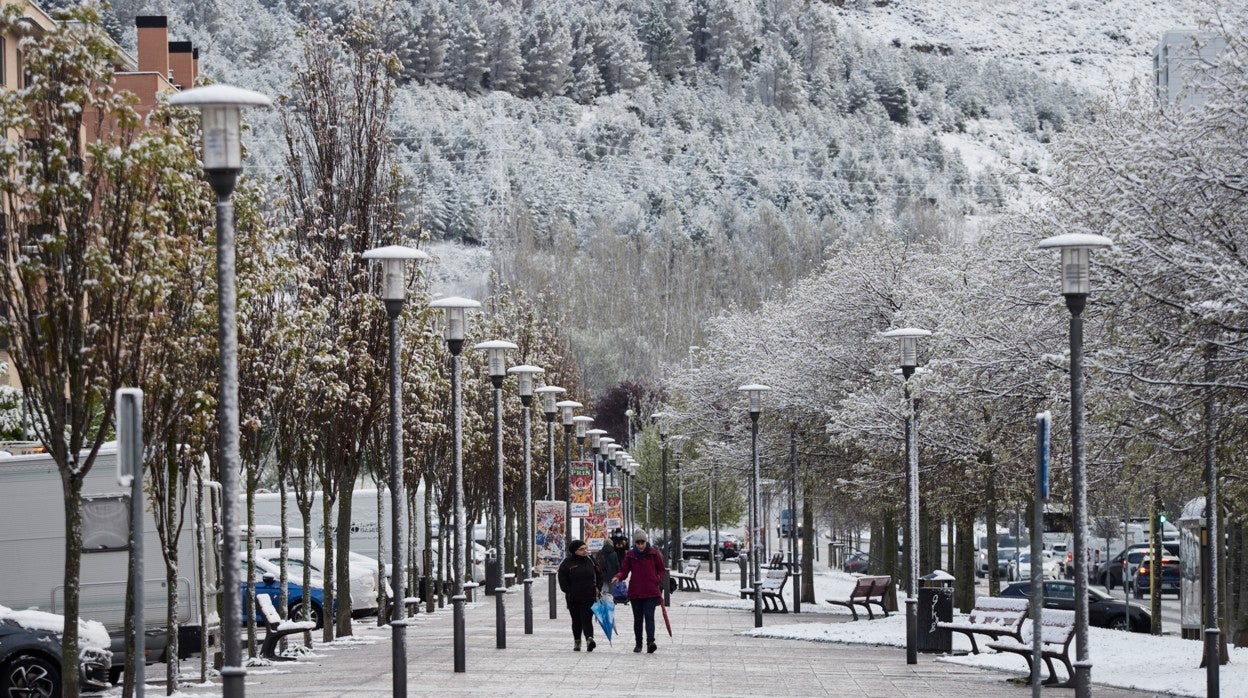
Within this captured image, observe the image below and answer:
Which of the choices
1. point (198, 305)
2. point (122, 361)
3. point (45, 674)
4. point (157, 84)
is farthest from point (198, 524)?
point (157, 84)

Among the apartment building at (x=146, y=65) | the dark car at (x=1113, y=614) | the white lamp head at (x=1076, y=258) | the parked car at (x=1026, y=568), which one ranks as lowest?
the parked car at (x=1026, y=568)

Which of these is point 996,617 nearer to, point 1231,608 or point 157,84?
point 1231,608

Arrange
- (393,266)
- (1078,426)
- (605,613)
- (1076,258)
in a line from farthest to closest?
(605,613) < (393,266) < (1076,258) < (1078,426)

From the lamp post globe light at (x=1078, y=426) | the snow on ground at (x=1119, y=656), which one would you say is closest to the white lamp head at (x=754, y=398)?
the snow on ground at (x=1119, y=656)

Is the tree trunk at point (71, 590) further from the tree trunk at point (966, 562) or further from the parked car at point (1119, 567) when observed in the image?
the parked car at point (1119, 567)

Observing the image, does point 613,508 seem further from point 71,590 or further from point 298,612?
point 71,590

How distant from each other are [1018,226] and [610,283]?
10417 cm

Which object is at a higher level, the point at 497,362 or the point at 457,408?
the point at 497,362

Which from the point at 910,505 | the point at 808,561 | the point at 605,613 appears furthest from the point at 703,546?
the point at 910,505

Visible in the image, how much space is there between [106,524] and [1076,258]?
1382 cm

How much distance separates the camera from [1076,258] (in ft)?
54.0

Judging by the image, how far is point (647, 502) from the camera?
290 feet

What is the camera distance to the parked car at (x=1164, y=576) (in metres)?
55.9

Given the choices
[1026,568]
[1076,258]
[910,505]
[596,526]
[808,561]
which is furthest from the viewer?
[1026,568]
